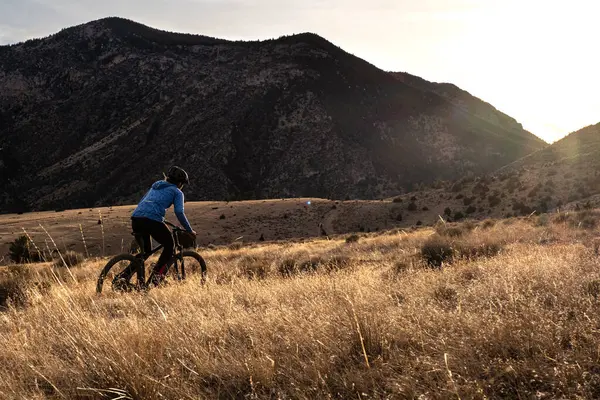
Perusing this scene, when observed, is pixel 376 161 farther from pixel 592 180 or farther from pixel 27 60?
pixel 27 60

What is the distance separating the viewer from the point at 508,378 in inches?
94.3

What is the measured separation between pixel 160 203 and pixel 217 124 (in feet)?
282

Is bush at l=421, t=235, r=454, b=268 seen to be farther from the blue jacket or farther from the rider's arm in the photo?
the blue jacket

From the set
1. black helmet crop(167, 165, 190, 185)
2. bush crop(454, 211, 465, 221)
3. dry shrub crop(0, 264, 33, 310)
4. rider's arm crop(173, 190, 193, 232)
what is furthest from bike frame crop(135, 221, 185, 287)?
bush crop(454, 211, 465, 221)

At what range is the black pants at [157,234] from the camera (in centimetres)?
656

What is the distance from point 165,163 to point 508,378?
281 ft

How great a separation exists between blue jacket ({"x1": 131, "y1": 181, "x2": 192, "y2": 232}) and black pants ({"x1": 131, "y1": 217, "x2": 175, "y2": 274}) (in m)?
0.09

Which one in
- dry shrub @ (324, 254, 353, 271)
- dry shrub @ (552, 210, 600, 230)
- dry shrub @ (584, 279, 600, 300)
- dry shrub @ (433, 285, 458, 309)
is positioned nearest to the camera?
dry shrub @ (584, 279, 600, 300)

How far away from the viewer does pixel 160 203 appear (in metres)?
6.66

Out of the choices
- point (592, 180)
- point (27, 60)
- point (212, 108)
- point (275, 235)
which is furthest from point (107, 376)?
point (27, 60)

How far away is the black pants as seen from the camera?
656 cm

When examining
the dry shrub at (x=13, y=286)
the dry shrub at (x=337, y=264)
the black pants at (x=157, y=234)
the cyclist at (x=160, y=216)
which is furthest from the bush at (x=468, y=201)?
the dry shrub at (x=13, y=286)

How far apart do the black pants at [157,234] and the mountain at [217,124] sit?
73.8m

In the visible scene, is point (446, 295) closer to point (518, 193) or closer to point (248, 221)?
point (518, 193)
